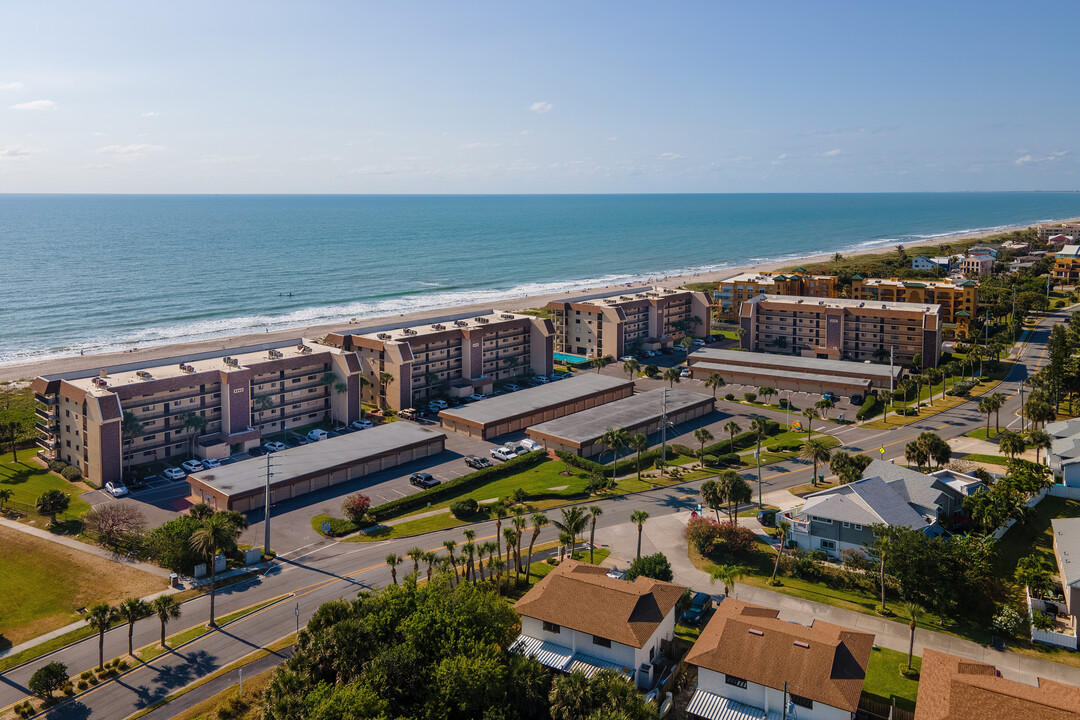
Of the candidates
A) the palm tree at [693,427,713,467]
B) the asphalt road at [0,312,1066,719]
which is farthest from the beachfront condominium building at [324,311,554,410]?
the palm tree at [693,427,713,467]

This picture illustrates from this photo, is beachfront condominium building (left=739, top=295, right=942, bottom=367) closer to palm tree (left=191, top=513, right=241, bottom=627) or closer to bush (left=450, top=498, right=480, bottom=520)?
bush (left=450, top=498, right=480, bottom=520)

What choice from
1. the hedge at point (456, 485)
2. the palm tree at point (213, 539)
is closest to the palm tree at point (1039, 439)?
the hedge at point (456, 485)

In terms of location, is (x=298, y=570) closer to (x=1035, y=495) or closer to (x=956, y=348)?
(x=1035, y=495)

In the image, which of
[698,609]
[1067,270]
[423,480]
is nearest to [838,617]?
[698,609]

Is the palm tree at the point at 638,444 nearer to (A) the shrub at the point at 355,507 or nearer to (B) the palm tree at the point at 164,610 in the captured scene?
(A) the shrub at the point at 355,507

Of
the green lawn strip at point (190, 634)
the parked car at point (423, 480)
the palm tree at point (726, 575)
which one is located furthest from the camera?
the parked car at point (423, 480)

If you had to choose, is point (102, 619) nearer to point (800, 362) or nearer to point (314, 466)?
point (314, 466)
